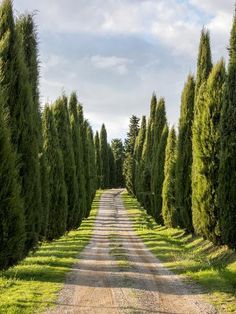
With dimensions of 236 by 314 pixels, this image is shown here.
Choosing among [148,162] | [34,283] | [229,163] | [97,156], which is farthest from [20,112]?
[97,156]

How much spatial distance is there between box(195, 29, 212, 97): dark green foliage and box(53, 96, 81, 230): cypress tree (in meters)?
8.49

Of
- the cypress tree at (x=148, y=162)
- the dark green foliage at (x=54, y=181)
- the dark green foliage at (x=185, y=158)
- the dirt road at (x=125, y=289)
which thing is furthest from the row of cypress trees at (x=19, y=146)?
the cypress tree at (x=148, y=162)

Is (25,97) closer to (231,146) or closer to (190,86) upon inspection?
(231,146)

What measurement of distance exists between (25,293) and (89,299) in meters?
1.43

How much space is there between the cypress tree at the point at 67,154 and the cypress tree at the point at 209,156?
10638mm

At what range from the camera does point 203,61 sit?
2269 cm

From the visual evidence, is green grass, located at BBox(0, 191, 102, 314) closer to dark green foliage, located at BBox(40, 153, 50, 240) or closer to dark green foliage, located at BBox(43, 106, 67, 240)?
dark green foliage, located at BBox(40, 153, 50, 240)

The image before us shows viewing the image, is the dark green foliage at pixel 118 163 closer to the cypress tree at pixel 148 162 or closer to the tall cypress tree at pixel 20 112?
the cypress tree at pixel 148 162

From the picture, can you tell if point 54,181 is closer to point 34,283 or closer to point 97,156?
point 34,283

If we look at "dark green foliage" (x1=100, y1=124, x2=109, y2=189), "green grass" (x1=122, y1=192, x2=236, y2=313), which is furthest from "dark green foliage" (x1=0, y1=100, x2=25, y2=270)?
"dark green foliage" (x1=100, y1=124, x2=109, y2=189)

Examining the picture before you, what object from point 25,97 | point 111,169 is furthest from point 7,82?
point 111,169

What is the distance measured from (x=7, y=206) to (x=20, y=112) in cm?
358

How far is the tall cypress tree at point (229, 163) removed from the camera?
14477 millimetres

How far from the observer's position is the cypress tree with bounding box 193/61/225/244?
17438 mm
